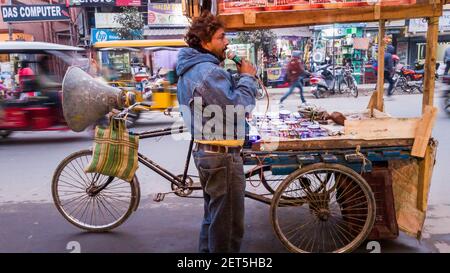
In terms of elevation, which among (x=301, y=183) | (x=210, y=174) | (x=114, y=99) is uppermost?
(x=114, y=99)

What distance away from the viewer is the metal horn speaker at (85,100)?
3285 millimetres

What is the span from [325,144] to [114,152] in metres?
1.58

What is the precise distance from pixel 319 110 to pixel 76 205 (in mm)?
2514

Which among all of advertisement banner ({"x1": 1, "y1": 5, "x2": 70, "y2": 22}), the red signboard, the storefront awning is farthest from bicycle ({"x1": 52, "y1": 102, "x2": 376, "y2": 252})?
the red signboard

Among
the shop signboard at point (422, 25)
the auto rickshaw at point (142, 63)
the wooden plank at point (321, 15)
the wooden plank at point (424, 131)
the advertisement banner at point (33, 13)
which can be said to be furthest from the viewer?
the shop signboard at point (422, 25)

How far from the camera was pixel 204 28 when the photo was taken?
252 centimetres

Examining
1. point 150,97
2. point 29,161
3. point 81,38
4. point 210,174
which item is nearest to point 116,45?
point 150,97

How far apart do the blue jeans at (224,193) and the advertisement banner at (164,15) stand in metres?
19.7

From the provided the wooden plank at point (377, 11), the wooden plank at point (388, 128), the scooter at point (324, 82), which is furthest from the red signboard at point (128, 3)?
the wooden plank at point (388, 128)

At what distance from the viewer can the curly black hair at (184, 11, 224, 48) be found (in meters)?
2.51

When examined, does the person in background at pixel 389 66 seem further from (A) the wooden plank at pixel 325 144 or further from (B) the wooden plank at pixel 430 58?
(A) the wooden plank at pixel 325 144

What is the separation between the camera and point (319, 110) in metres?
4.06
